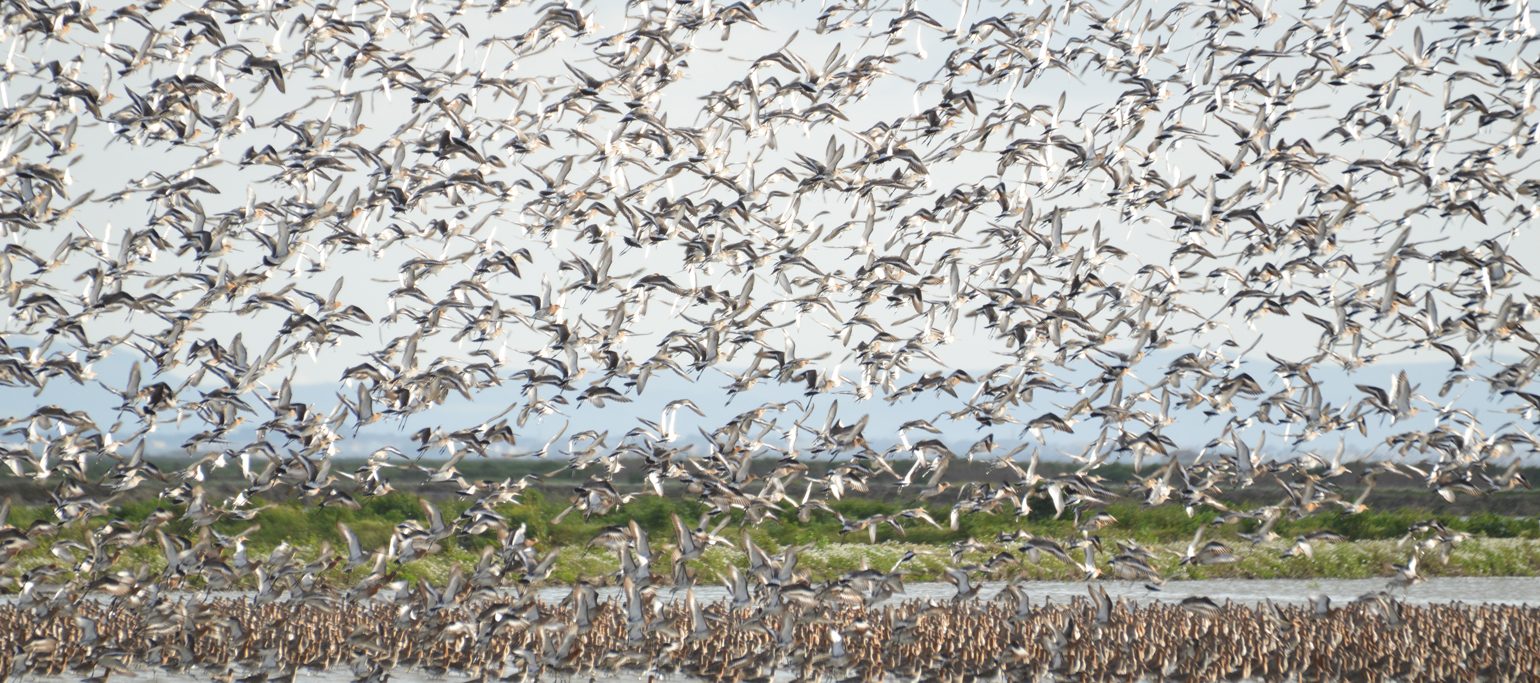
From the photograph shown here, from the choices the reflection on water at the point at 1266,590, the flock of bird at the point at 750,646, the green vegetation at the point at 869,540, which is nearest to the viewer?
the flock of bird at the point at 750,646

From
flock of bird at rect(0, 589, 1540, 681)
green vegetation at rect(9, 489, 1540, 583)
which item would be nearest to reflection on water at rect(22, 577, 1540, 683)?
green vegetation at rect(9, 489, 1540, 583)

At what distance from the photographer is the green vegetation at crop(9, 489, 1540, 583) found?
150 feet

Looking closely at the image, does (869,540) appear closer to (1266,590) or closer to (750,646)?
(1266,590)

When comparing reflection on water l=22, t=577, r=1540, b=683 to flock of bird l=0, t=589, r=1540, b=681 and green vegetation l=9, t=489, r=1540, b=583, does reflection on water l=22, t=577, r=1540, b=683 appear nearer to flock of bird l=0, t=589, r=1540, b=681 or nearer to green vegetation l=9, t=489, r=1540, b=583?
green vegetation l=9, t=489, r=1540, b=583

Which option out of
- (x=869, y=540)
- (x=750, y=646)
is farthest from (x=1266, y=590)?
(x=750, y=646)

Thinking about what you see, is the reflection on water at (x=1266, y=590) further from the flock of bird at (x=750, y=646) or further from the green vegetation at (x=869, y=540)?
the flock of bird at (x=750, y=646)

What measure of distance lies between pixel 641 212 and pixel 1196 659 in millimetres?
13187

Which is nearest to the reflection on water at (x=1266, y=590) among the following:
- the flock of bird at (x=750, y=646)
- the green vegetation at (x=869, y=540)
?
the green vegetation at (x=869, y=540)

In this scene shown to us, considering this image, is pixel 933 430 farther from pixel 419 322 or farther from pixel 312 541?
pixel 312 541

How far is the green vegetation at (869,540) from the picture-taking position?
45781 millimetres

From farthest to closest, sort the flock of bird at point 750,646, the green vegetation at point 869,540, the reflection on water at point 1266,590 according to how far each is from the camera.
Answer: the green vegetation at point 869,540 < the reflection on water at point 1266,590 < the flock of bird at point 750,646

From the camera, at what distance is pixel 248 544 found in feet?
158

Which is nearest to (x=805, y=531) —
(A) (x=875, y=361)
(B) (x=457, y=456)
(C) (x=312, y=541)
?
(C) (x=312, y=541)

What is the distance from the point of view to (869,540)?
52.7 metres
